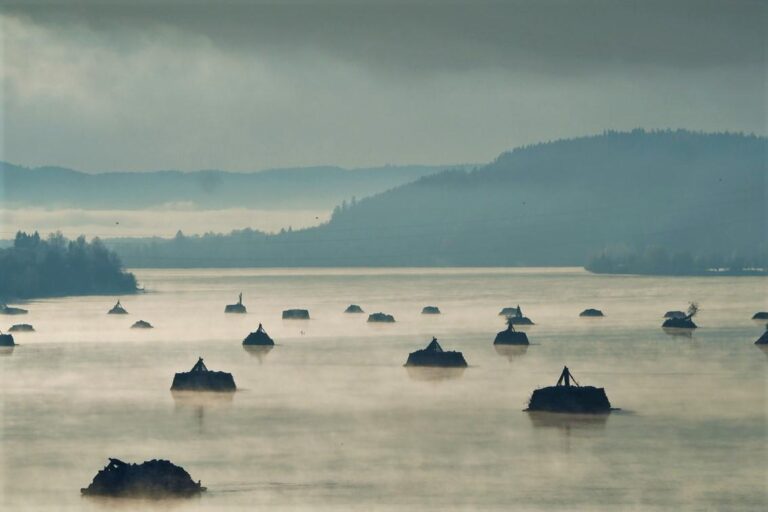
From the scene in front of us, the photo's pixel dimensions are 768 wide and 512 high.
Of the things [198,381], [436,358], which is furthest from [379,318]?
[198,381]

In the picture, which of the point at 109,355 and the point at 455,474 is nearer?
the point at 455,474

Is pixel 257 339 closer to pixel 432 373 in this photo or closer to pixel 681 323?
pixel 432 373

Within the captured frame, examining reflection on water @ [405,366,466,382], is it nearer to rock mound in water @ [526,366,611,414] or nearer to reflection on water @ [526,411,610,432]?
rock mound in water @ [526,366,611,414]

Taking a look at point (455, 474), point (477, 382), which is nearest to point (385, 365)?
point (477, 382)

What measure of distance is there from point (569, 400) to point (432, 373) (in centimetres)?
2724

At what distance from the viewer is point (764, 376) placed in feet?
387

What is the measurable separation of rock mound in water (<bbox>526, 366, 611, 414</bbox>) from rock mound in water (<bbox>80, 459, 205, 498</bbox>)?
3107cm

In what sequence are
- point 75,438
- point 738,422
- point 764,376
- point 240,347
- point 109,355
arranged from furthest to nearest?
point 240,347 < point 109,355 < point 764,376 < point 738,422 < point 75,438

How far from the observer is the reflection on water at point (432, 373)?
4387 inches

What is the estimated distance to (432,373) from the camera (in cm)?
11356

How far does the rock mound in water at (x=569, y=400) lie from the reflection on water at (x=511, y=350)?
1618 inches

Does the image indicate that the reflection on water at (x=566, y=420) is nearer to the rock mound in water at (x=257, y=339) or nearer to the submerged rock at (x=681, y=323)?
the rock mound in water at (x=257, y=339)

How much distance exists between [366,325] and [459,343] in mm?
30735

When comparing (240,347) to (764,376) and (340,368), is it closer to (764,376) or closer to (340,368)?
(340,368)
